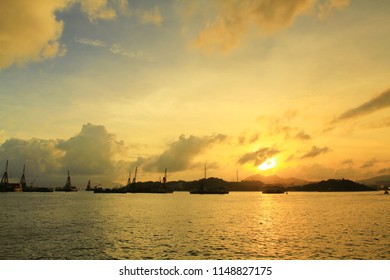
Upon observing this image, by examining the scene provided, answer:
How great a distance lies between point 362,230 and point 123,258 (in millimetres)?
35132

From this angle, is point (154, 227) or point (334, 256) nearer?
point (334, 256)

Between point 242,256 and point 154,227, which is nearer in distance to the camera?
point 242,256

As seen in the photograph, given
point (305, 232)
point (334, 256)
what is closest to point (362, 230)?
point (305, 232)

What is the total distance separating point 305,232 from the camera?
155 feet

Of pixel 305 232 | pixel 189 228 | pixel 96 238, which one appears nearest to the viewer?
pixel 96 238

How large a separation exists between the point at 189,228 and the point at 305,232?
16.8 m
